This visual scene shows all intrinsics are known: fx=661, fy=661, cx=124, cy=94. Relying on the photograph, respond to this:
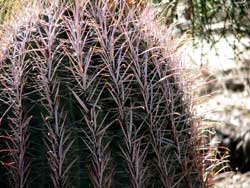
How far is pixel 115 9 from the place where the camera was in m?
2.19

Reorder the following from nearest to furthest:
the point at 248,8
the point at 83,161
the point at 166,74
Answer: the point at 83,161
the point at 166,74
the point at 248,8

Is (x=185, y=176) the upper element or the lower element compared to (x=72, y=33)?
lower

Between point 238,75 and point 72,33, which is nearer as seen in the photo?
point 72,33

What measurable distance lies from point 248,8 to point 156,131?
94.6 inches

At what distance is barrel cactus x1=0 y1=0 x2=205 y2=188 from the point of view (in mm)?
1979

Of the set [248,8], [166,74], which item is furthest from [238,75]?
[166,74]

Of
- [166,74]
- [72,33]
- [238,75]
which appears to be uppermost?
[72,33]

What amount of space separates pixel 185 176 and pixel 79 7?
0.63 metres

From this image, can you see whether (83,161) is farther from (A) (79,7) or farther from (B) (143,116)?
(A) (79,7)

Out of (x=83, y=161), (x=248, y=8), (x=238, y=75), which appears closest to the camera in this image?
(x=83, y=161)

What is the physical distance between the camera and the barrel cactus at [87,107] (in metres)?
1.98

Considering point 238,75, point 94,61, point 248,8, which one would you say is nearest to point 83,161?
point 94,61

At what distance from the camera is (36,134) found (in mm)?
2029

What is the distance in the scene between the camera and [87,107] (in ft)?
6.45
